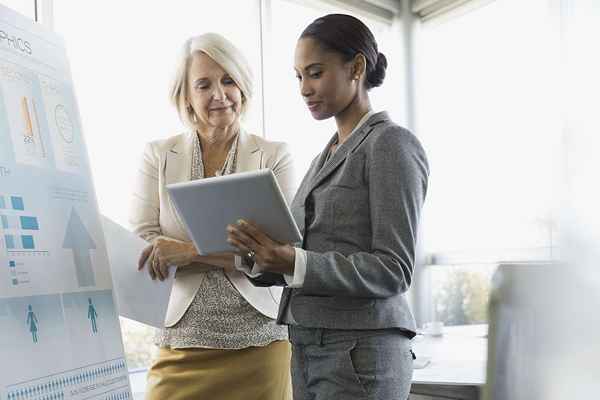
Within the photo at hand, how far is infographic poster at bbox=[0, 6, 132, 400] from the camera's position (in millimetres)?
1244

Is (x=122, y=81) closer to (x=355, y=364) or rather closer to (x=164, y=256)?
(x=164, y=256)

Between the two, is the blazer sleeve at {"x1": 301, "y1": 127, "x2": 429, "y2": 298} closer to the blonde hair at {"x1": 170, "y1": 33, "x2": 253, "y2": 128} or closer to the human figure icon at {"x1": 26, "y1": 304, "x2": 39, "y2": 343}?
the human figure icon at {"x1": 26, "y1": 304, "x2": 39, "y2": 343}

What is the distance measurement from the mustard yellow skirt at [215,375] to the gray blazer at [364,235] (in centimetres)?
38

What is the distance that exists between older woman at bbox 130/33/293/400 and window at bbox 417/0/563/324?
2.14 metres

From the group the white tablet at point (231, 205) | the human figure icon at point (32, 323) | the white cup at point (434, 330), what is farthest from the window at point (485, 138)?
the human figure icon at point (32, 323)

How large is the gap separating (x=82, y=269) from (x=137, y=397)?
5.65ft

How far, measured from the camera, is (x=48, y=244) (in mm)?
1367

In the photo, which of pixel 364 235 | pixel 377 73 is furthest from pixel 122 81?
pixel 364 235

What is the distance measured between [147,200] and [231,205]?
22.7 inches

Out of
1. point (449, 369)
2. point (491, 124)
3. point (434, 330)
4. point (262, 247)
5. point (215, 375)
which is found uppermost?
point (491, 124)

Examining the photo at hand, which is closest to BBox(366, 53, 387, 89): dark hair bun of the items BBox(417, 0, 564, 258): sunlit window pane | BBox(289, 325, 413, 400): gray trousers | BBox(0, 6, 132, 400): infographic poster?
BBox(289, 325, 413, 400): gray trousers

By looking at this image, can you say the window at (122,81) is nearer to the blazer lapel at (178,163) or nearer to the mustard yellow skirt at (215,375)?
the blazer lapel at (178,163)

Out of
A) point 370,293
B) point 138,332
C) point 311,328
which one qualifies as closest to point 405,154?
point 370,293

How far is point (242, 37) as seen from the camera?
3.66 metres
